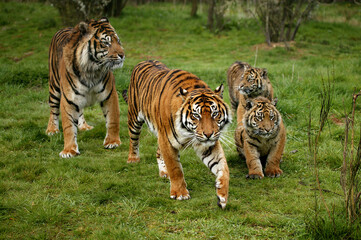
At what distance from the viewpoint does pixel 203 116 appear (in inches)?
150

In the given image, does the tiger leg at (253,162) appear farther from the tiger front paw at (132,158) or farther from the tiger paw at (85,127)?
the tiger paw at (85,127)

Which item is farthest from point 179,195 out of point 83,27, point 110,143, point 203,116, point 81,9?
point 81,9

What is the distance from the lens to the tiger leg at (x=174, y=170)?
13.8 ft

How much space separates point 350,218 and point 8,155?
175 inches

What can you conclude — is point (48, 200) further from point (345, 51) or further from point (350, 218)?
point (345, 51)

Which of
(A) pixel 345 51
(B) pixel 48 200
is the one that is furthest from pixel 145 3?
(B) pixel 48 200

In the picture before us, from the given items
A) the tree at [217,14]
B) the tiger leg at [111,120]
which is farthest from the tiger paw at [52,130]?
the tree at [217,14]

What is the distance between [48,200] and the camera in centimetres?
415

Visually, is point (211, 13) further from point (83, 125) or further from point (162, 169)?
point (162, 169)

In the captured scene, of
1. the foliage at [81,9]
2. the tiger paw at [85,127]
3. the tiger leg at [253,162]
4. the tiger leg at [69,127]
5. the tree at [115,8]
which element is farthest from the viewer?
the tree at [115,8]

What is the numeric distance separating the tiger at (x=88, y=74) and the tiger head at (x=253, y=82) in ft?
7.12

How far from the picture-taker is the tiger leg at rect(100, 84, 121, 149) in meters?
6.19

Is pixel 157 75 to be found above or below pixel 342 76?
above

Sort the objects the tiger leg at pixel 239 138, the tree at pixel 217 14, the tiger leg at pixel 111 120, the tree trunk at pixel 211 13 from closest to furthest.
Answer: the tiger leg at pixel 239 138 < the tiger leg at pixel 111 120 < the tree at pixel 217 14 < the tree trunk at pixel 211 13
